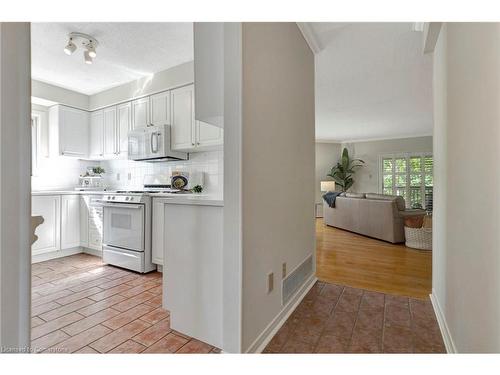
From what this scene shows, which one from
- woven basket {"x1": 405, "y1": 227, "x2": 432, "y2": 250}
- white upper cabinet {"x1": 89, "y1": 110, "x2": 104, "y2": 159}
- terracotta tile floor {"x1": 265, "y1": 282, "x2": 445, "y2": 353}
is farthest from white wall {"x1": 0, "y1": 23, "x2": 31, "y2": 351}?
woven basket {"x1": 405, "y1": 227, "x2": 432, "y2": 250}

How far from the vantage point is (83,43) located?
8.23 feet

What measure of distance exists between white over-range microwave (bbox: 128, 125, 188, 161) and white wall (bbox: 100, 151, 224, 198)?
0.52ft

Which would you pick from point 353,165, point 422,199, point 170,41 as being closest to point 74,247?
point 170,41

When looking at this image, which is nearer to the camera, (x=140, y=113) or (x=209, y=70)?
(x=209, y=70)

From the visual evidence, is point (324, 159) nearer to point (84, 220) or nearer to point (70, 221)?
point (84, 220)

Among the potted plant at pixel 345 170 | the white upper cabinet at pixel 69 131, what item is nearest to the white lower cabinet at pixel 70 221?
the white upper cabinet at pixel 69 131

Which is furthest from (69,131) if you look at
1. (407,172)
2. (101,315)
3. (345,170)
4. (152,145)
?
(407,172)

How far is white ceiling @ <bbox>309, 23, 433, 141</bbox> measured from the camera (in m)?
2.40

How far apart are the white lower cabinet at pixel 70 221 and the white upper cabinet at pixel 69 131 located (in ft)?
2.43

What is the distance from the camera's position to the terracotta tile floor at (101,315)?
1.51 m

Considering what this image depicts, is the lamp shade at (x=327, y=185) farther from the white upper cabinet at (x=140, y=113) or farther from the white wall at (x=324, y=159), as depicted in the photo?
the white upper cabinet at (x=140, y=113)

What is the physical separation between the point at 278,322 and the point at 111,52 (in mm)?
3110
